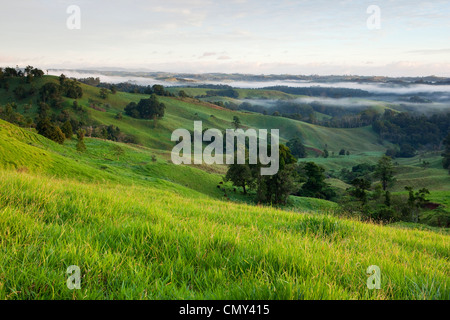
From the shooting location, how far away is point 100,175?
1382 inches

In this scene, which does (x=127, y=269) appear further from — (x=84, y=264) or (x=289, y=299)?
(x=289, y=299)

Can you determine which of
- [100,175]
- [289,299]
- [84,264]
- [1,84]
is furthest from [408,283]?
[1,84]

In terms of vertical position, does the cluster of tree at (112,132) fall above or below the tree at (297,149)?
above

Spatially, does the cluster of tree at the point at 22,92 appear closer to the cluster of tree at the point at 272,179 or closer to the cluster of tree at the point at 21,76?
the cluster of tree at the point at 21,76

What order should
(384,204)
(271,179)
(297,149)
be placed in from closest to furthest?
(271,179) < (384,204) < (297,149)

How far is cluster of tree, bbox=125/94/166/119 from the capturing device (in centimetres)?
13938

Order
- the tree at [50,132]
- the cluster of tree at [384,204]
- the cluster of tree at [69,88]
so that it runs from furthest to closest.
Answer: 1. the cluster of tree at [69,88]
2. the tree at [50,132]
3. the cluster of tree at [384,204]

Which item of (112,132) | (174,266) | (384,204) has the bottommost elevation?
(384,204)

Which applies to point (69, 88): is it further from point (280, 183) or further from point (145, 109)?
point (280, 183)

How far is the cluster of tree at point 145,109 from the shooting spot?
13938cm

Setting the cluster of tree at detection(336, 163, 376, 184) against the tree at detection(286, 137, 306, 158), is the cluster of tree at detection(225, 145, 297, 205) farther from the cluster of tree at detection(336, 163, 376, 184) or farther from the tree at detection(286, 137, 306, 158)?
the tree at detection(286, 137, 306, 158)

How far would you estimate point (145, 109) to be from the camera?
461 feet

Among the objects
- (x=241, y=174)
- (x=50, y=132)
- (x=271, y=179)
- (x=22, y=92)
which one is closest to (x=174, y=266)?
(x=271, y=179)

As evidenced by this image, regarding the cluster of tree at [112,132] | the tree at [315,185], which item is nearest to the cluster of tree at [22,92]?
the cluster of tree at [112,132]
